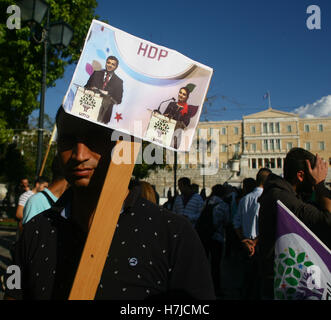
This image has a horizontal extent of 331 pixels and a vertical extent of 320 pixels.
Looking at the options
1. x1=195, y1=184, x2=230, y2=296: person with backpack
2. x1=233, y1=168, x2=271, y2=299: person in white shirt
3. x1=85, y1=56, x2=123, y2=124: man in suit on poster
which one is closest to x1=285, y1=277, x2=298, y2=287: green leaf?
x1=85, y1=56, x2=123, y2=124: man in suit on poster

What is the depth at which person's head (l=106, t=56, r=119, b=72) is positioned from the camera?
1.25 m

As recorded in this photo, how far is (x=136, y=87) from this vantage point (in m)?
1.28

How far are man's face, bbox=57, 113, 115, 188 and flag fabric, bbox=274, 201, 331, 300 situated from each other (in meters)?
1.40

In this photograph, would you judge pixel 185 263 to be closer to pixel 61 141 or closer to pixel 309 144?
pixel 61 141

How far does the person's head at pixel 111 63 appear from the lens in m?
1.25

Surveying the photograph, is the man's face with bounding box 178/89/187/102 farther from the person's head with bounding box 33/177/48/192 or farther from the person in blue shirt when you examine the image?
the person's head with bounding box 33/177/48/192

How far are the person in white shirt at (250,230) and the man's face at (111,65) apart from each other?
4.21 meters

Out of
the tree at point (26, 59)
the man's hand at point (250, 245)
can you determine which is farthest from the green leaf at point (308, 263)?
the tree at point (26, 59)

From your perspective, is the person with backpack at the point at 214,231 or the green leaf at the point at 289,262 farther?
the person with backpack at the point at 214,231

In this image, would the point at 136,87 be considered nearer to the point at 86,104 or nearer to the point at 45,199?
the point at 86,104

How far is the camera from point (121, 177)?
124cm

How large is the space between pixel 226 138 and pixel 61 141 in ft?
247

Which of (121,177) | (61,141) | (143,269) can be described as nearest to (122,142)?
(121,177)

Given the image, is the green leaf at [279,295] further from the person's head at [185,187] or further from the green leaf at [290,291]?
the person's head at [185,187]
